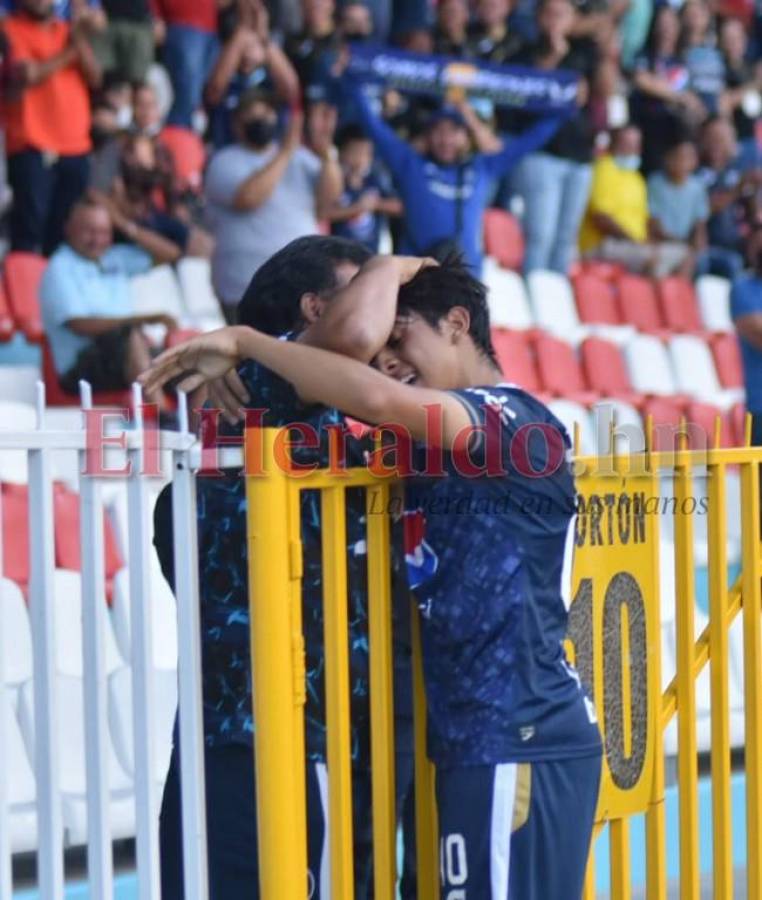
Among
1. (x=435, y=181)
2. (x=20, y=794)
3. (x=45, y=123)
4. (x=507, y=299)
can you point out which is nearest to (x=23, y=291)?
(x=45, y=123)

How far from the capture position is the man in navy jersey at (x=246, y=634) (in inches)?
111

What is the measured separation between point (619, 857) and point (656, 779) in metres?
0.16

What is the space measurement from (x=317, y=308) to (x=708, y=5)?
10.3 meters

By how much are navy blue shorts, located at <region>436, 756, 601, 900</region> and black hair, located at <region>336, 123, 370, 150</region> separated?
6449 mm

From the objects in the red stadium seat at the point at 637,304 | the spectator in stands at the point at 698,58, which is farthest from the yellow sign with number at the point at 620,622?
the spectator in stands at the point at 698,58

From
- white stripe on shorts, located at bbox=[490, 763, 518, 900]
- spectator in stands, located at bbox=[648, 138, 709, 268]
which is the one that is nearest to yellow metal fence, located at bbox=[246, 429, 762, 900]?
white stripe on shorts, located at bbox=[490, 763, 518, 900]

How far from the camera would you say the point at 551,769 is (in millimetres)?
2719

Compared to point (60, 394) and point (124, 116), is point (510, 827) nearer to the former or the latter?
point (60, 394)

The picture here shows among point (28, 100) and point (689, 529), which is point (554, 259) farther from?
point (689, 529)

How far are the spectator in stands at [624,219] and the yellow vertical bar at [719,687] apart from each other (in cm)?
738

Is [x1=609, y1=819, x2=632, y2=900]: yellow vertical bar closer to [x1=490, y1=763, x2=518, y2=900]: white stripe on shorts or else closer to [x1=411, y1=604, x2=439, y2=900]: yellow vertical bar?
[x1=411, y1=604, x2=439, y2=900]: yellow vertical bar

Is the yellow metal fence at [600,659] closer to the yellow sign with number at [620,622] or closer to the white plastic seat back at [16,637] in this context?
the yellow sign with number at [620,622]

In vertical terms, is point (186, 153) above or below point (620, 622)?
above

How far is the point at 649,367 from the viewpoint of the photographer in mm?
9859
